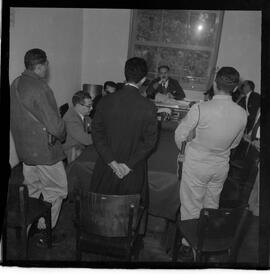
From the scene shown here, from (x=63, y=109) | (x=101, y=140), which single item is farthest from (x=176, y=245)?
(x=63, y=109)

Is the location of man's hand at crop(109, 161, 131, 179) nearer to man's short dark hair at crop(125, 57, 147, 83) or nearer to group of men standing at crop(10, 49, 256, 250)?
group of men standing at crop(10, 49, 256, 250)

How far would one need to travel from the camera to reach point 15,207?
214cm

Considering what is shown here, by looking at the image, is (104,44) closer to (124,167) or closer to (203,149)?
(124,167)

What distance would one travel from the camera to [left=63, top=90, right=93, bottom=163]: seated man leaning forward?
2.27 metres

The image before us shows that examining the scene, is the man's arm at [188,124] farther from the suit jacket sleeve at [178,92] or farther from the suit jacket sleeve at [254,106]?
the suit jacket sleeve at [254,106]

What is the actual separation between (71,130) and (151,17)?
2.89 feet

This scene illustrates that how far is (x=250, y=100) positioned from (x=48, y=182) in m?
1.37

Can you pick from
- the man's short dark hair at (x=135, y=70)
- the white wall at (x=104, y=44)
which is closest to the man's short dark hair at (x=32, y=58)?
the white wall at (x=104, y=44)

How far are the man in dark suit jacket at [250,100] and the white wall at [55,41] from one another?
40.7 inches

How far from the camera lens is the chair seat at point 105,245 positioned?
73.8 inches

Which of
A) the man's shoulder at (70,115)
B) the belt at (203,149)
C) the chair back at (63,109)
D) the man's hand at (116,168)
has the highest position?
the chair back at (63,109)

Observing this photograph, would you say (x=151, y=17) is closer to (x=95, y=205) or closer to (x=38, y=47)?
(x=38, y=47)

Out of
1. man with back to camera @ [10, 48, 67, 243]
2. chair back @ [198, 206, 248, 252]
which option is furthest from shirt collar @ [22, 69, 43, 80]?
chair back @ [198, 206, 248, 252]

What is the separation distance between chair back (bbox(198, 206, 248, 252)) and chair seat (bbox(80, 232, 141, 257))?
1.36 ft
